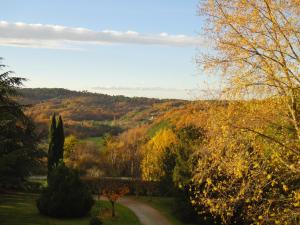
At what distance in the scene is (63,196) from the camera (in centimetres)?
2709

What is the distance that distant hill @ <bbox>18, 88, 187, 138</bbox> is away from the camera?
118m

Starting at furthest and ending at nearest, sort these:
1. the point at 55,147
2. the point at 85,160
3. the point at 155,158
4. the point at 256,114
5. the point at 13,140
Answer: the point at 85,160 < the point at 155,158 < the point at 55,147 < the point at 13,140 < the point at 256,114

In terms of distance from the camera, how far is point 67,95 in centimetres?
17825

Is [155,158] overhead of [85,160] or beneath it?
overhead

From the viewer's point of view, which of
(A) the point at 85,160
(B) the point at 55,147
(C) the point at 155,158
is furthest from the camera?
(A) the point at 85,160

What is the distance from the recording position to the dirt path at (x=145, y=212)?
2818cm

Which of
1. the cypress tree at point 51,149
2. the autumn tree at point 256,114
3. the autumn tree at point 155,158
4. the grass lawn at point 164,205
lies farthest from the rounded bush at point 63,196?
the autumn tree at point 256,114

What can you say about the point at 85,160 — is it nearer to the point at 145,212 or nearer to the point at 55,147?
the point at 55,147

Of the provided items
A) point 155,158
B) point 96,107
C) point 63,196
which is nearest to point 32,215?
point 63,196

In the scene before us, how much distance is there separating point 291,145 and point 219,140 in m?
1.48

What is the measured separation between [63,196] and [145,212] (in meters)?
7.17

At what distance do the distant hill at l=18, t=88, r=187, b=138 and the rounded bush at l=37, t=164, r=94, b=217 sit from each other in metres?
69.2

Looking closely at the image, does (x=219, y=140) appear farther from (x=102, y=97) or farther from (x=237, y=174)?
(x=102, y=97)

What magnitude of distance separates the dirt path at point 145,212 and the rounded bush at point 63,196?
432 cm
